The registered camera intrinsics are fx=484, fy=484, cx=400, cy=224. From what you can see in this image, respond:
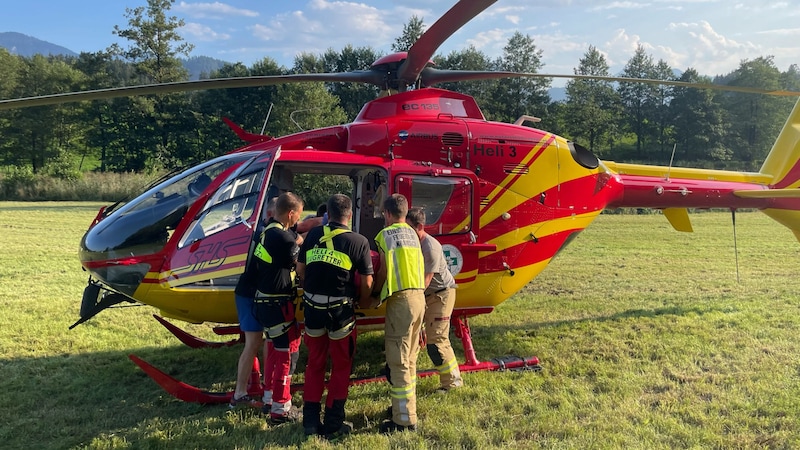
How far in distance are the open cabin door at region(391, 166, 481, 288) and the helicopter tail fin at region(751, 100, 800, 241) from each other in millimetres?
5221

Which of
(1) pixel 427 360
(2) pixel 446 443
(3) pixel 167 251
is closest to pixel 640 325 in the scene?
(1) pixel 427 360

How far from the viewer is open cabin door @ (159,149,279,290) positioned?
14.4ft

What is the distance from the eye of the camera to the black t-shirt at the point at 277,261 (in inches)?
155

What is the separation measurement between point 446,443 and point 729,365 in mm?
3704

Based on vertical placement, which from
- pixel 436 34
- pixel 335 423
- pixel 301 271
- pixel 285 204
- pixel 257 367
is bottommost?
pixel 335 423

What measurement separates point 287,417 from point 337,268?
57.9 inches

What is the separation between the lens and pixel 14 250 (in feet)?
41.9

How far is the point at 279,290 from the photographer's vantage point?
3990 mm

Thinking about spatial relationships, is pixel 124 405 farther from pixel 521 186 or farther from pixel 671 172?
pixel 671 172

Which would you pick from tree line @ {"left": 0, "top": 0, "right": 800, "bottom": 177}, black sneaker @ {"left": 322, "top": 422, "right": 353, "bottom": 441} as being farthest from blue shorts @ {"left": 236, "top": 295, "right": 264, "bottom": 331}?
tree line @ {"left": 0, "top": 0, "right": 800, "bottom": 177}

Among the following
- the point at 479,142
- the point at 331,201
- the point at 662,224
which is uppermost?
the point at 479,142

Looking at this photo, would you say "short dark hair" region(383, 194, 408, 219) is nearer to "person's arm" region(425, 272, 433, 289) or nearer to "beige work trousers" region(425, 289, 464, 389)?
"person's arm" region(425, 272, 433, 289)

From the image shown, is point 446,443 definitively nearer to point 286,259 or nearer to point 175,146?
point 286,259

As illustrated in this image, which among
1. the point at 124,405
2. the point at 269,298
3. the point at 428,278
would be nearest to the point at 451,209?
the point at 428,278
